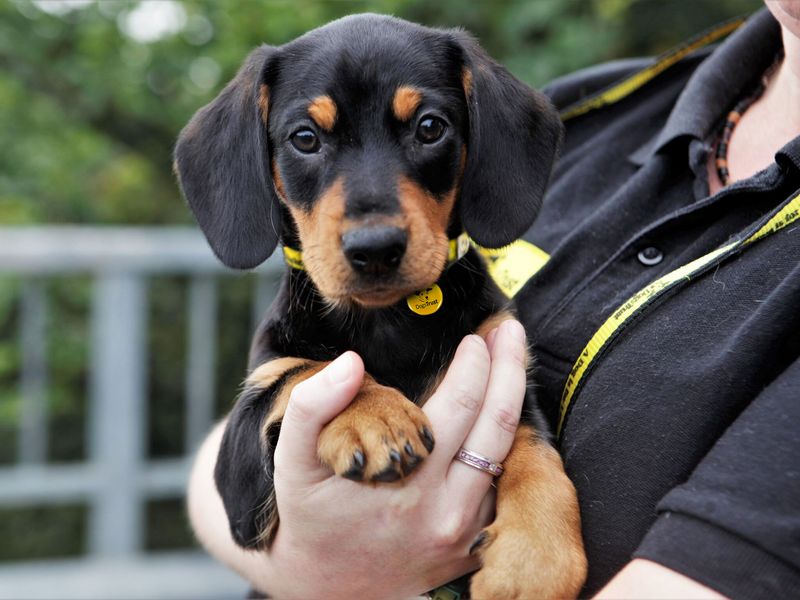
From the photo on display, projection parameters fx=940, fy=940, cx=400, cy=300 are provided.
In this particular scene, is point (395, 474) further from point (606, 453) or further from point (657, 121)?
point (657, 121)

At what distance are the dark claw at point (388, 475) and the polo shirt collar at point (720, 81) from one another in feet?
2.88

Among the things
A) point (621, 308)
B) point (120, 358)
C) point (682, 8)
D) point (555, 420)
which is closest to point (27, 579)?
point (120, 358)

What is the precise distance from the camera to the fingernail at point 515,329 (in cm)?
171

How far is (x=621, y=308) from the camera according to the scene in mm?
1621

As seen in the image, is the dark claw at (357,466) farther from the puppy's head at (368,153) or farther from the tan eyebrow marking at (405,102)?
the tan eyebrow marking at (405,102)

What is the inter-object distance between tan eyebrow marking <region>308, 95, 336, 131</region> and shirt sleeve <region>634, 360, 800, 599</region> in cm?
94

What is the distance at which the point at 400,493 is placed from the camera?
157 cm

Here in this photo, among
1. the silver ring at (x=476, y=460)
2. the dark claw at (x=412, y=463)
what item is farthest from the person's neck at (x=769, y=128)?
the dark claw at (x=412, y=463)

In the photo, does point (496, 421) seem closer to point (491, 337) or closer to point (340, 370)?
point (491, 337)

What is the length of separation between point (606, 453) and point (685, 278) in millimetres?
317

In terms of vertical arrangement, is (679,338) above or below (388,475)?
above

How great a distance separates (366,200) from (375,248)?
10 cm

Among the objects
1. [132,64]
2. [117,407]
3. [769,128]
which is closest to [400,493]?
[769,128]

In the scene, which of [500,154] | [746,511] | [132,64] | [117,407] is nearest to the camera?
[746,511]
